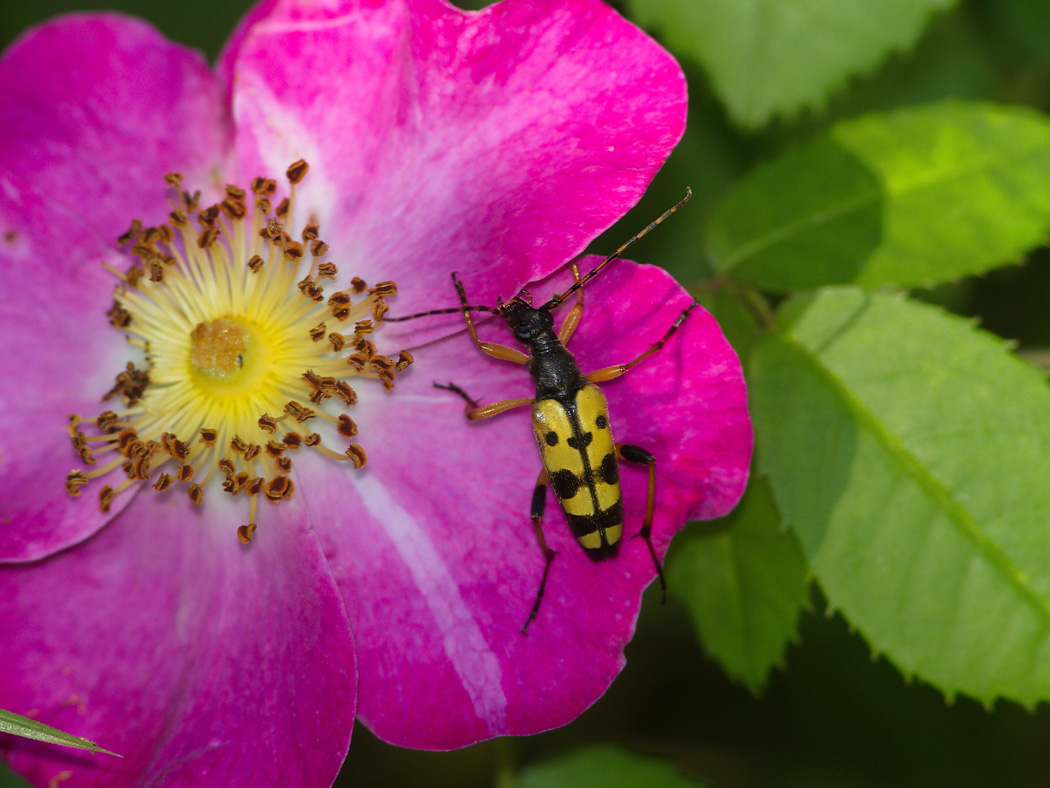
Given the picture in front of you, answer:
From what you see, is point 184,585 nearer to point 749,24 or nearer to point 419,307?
point 419,307

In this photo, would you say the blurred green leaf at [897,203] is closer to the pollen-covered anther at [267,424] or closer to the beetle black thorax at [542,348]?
the beetle black thorax at [542,348]

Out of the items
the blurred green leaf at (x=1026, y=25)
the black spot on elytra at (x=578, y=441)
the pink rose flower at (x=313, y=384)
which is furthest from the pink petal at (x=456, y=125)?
the blurred green leaf at (x=1026, y=25)

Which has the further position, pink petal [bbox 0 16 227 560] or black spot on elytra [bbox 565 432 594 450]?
pink petal [bbox 0 16 227 560]

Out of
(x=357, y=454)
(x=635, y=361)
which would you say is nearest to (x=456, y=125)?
(x=635, y=361)

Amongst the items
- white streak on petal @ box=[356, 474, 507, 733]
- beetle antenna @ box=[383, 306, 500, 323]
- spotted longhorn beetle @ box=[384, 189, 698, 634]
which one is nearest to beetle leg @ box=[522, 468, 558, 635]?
spotted longhorn beetle @ box=[384, 189, 698, 634]

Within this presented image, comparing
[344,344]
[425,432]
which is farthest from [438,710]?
[344,344]

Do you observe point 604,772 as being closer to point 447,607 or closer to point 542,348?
point 447,607

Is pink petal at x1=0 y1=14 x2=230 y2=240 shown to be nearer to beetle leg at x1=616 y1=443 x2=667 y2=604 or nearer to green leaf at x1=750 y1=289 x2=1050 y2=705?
beetle leg at x1=616 y1=443 x2=667 y2=604

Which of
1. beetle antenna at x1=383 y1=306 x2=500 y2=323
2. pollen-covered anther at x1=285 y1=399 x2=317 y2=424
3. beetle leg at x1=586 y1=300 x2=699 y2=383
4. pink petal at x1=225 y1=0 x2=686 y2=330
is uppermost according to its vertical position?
pink petal at x1=225 y1=0 x2=686 y2=330
